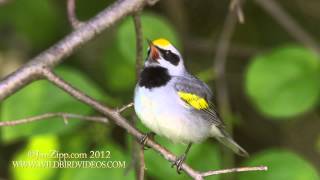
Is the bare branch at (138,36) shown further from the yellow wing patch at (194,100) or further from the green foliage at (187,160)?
the green foliage at (187,160)

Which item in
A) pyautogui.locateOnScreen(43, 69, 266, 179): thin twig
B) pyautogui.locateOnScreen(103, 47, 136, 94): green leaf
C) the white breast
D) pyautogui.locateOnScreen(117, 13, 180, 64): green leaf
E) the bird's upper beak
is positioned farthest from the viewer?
pyautogui.locateOnScreen(103, 47, 136, 94): green leaf

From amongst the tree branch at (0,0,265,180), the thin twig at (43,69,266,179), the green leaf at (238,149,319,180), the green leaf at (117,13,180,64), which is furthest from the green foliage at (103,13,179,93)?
the thin twig at (43,69,266,179)

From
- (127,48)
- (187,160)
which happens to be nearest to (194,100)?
(187,160)

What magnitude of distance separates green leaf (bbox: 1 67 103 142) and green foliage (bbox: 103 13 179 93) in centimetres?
28

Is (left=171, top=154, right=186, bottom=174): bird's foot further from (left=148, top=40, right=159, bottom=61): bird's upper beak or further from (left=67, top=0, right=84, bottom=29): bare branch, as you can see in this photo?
(left=67, top=0, right=84, bottom=29): bare branch

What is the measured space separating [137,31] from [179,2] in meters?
1.75

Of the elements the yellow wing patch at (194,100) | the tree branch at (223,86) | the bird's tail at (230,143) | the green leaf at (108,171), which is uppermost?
the tree branch at (223,86)

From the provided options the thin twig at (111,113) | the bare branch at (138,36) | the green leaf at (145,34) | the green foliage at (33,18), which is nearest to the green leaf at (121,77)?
the green leaf at (145,34)

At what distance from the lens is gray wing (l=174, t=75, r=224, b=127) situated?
267 cm

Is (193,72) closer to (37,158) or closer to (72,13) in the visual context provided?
(37,158)

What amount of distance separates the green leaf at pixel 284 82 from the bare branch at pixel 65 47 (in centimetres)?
81

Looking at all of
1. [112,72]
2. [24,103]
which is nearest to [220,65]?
[112,72]

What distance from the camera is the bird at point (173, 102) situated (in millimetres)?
2467

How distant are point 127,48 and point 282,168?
3.09 ft
